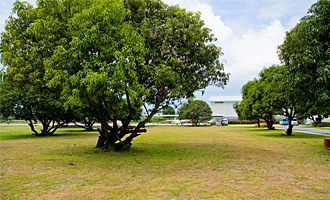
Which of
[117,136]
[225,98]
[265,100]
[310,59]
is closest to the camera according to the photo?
[310,59]

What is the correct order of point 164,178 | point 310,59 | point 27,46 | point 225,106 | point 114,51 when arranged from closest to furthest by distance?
point 164,178 < point 114,51 < point 310,59 < point 27,46 < point 225,106

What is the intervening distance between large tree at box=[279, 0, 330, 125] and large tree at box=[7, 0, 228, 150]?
128 inches

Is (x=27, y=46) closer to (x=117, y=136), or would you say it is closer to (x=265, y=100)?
(x=117, y=136)

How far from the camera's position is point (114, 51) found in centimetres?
914

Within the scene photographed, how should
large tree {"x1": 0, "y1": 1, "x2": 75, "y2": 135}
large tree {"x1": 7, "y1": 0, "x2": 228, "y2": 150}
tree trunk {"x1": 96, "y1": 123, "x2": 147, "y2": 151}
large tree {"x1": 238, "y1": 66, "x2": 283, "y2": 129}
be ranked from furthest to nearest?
large tree {"x1": 238, "y1": 66, "x2": 283, "y2": 129}, tree trunk {"x1": 96, "y1": 123, "x2": 147, "y2": 151}, large tree {"x1": 0, "y1": 1, "x2": 75, "y2": 135}, large tree {"x1": 7, "y1": 0, "x2": 228, "y2": 150}

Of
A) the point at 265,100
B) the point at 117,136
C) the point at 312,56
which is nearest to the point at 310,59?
the point at 312,56

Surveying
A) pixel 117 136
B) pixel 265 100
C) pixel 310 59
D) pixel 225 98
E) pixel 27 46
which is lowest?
pixel 117 136

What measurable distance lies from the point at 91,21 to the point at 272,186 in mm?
7988

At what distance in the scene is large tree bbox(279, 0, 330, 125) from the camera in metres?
10.4

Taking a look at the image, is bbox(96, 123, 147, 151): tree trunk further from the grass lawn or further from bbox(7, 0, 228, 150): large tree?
the grass lawn

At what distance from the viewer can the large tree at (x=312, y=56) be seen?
34.2 feet

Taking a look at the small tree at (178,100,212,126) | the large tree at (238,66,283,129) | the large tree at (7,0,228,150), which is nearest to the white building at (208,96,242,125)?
the small tree at (178,100,212,126)

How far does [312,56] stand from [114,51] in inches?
324

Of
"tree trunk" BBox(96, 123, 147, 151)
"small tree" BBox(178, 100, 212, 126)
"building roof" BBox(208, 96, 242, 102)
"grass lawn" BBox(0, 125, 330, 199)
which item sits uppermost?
"building roof" BBox(208, 96, 242, 102)
